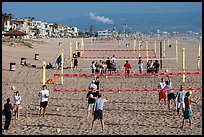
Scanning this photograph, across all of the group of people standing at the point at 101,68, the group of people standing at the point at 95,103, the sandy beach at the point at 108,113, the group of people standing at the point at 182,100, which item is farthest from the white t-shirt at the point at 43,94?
the group of people standing at the point at 101,68

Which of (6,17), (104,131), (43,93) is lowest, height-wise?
(104,131)

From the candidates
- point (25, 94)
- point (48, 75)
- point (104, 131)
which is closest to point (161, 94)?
point (104, 131)

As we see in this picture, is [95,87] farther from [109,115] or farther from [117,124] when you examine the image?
[117,124]

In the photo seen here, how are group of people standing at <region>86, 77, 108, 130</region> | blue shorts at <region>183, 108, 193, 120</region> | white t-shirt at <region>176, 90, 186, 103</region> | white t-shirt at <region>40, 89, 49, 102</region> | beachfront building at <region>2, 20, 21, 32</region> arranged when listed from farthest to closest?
beachfront building at <region>2, 20, 21, 32</region> → white t-shirt at <region>40, 89, 49, 102</region> → white t-shirt at <region>176, 90, 186, 103</region> → blue shorts at <region>183, 108, 193, 120</region> → group of people standing at <region>86, 77, 108, 130</region>

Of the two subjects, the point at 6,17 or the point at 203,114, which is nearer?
the point at 203,114

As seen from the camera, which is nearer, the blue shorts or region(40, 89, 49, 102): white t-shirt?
the blue shorts

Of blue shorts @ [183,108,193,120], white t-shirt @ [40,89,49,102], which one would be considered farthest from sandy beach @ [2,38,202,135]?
white t-shirt @ [40,89,49,102]

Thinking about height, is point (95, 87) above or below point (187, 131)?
above

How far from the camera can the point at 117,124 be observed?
11.1 metres

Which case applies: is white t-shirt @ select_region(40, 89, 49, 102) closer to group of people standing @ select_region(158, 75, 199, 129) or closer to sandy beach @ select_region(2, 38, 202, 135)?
sandy beach @ select_region(2, 38, 202, 135)

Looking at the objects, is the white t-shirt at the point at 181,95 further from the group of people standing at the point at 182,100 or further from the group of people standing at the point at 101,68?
the group of people standing at the point at 101,68

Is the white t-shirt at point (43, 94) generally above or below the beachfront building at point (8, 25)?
below

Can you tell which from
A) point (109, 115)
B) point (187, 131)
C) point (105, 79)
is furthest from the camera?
point (105, 79)

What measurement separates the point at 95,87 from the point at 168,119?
2.34 meters
